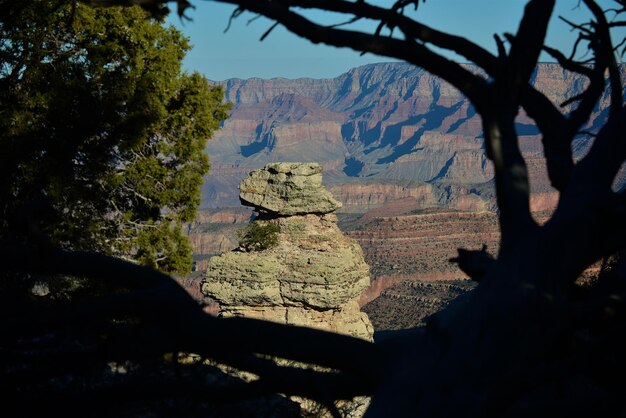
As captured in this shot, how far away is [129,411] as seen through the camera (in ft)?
23.6

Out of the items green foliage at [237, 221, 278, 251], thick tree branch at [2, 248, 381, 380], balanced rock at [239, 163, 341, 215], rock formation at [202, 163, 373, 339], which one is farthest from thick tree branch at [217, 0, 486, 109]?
balanced rock at [239, 163, 341, 215]

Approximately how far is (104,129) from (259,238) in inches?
393

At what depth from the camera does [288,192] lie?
25.8 m

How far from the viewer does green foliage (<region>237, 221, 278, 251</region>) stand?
2492 cm

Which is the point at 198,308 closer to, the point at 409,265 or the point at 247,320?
the point at 247,320

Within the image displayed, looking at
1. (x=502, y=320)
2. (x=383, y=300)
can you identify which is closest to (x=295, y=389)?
(x=502, y=320)

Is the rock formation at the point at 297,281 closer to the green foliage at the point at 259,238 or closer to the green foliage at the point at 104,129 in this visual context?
the green foliage at the point at 259,238

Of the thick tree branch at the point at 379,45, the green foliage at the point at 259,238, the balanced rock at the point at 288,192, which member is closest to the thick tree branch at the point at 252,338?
the thick tree branch at the point at 379,45

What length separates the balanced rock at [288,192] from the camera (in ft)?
84.3

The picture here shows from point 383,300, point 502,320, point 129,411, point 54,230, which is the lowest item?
point 383,300

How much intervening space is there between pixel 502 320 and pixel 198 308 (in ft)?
5.69

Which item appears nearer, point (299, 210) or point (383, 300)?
point (299, 210)

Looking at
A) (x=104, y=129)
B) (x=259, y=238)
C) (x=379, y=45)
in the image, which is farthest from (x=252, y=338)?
(x=259, y=238)

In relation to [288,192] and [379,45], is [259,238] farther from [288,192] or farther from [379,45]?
[379,45]
